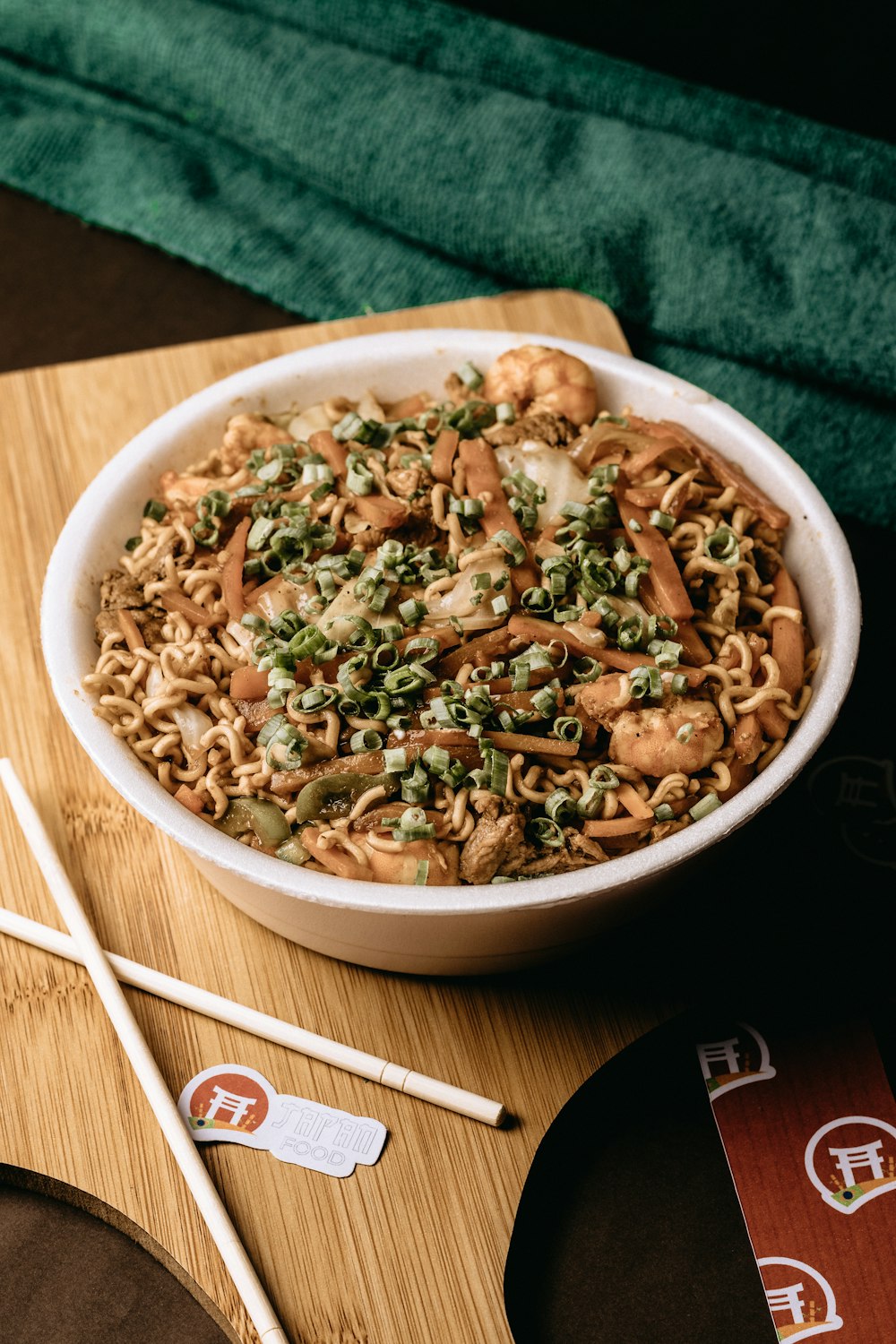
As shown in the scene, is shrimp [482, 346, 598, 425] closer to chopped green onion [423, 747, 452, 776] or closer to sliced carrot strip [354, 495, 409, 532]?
sliced carrot strip [354, 495, 409, 532]

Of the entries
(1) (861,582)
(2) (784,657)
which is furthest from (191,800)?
(1) (861,582)

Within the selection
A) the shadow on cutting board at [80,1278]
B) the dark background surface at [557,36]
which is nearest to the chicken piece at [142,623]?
the shadow on cutting board at [80,1278]

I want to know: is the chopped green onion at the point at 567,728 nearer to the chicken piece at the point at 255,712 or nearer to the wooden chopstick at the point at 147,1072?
the chicken piece at the point at 255,712

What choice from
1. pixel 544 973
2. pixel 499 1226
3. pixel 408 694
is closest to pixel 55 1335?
pixel 499 1226

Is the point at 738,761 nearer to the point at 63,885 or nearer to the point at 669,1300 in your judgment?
the point at 669,1300

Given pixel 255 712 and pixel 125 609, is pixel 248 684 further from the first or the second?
pixel 125 609

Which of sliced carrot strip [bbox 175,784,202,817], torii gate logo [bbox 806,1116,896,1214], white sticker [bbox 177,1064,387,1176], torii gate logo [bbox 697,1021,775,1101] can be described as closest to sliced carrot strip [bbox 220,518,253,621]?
sliced carrot strip [bbox 175,784,202,817]
